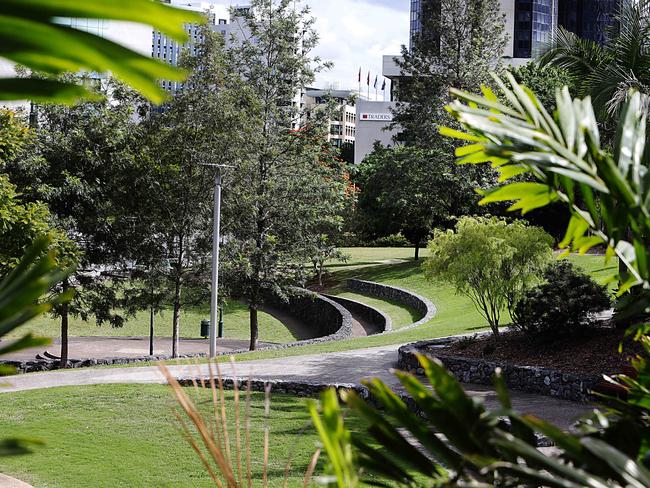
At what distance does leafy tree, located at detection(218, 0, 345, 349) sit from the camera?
24688 millimetres

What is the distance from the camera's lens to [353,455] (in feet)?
3.81

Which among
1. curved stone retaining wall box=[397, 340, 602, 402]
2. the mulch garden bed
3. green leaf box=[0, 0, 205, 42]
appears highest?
green leaf box=[0, 0, 205, 42]

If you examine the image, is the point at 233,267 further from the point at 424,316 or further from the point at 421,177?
the point at 421,177

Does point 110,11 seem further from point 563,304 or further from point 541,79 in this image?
point 541,79

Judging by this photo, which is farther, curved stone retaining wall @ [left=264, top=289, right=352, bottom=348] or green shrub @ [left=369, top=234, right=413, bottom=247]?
green shrub @ [left=369, top=234, right=413, bottom=247]

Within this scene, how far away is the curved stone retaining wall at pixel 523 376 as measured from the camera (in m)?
14.0

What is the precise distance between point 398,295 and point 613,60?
1860 centimetres

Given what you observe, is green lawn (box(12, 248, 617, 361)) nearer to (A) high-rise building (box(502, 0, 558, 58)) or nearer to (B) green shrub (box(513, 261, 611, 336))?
(B) green shrub (box(513, 261, 611, 336))

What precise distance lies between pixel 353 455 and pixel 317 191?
24.1 m

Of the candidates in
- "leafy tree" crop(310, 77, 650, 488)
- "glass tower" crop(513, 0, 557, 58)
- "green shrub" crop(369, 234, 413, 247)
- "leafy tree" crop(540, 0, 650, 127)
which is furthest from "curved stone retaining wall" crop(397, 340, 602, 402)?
"glass tower" crop(513, 0, 557, 58)

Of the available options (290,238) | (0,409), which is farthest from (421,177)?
(0,409)

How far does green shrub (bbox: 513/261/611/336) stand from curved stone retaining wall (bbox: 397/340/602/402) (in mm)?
1163

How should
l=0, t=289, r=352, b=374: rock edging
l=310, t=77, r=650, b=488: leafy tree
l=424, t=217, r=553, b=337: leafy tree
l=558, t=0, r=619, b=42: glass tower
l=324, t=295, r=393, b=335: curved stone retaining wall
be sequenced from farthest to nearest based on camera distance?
l=558, t=0, r=619, b=42: glass tower < l=324, t=295, r=393, b=335: curved stone retaining wall < l=0, t=289, r=352, b=374: rock edging < l=424, t=217, r=553, b=337: leafy tree < l=310, t=77, r=650, b=488: leafy tree

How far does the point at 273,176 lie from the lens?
25.1 meters
